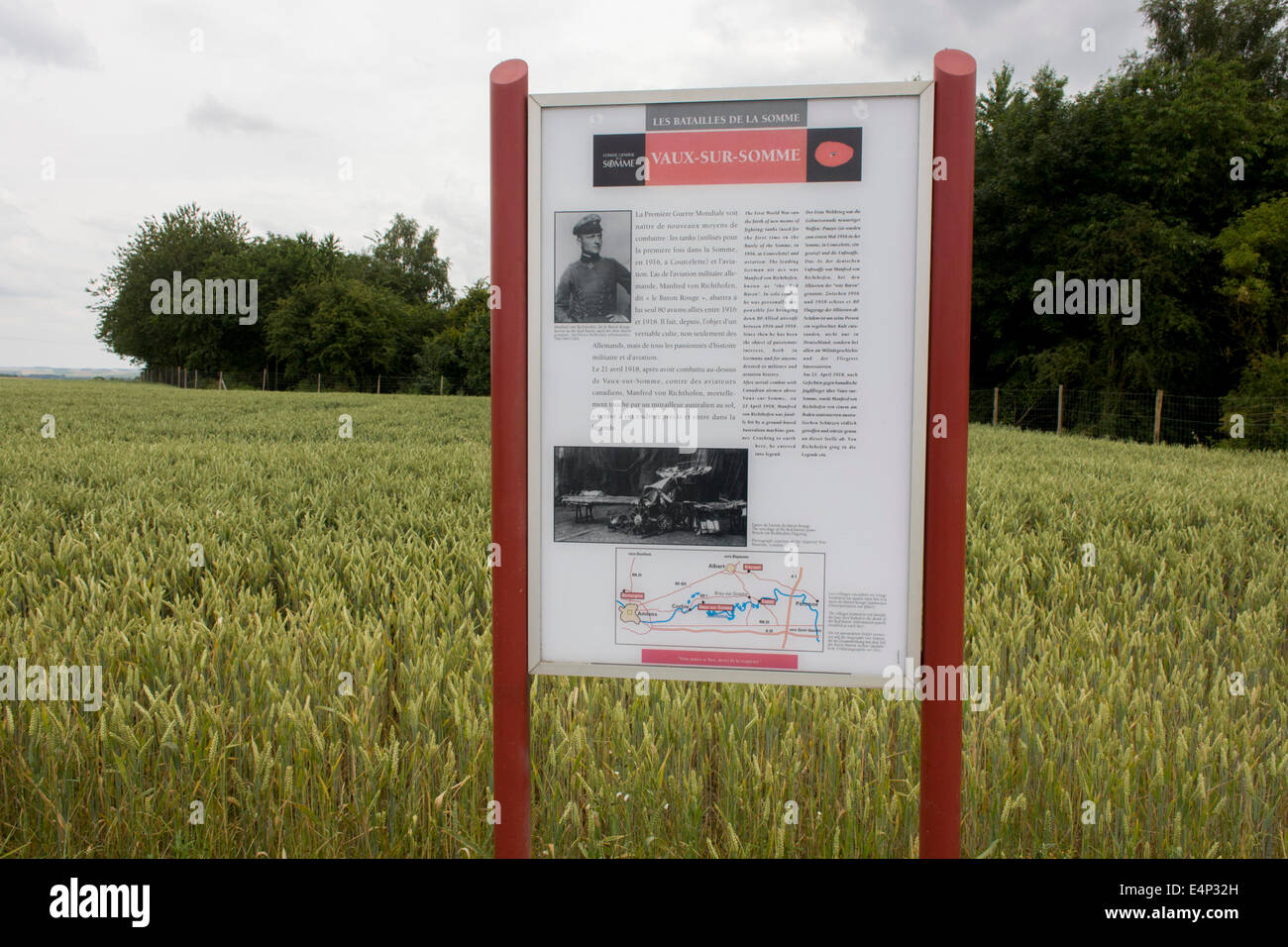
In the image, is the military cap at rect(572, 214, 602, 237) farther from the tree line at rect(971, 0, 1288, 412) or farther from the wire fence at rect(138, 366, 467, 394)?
the wire fence at rect(138, 366, 467, 394)

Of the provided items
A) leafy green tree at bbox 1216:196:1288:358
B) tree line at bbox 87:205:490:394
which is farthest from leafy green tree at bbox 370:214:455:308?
leafy green tree at bbox 1216:196:1288:358

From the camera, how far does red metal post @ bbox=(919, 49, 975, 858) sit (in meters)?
2.01

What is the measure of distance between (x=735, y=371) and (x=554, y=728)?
1493mm

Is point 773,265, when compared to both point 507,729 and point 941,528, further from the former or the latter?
point 507,729

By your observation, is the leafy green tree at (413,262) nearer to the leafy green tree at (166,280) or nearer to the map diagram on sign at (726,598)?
the leafy green tree at (166,280)

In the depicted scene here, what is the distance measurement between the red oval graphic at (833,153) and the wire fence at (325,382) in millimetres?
49967

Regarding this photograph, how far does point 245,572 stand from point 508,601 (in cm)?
317

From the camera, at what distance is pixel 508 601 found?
2178 millimetres

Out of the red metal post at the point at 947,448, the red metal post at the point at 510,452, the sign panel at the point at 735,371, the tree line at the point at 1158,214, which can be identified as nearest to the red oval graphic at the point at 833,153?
the sign panel at the point at 735,371

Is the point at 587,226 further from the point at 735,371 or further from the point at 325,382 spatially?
the point at 325,382

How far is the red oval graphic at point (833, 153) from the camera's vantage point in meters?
2.07

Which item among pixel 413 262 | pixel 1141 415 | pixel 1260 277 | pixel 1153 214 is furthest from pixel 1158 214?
pixel 413 262

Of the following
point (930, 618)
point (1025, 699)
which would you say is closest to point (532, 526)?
point (930, 618)

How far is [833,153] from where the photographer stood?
2078 millimetres
